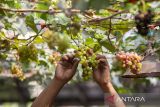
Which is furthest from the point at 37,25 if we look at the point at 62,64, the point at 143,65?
the point at 143,65

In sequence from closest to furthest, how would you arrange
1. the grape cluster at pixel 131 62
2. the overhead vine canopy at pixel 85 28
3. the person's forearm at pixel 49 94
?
the overhead vine canopy at pixel 85 28, the grape cluster at pixel 131 62, the person's forearm at pixel 49 94

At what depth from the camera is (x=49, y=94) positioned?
91.2 inches

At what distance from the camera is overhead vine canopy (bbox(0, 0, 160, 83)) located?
156 cm

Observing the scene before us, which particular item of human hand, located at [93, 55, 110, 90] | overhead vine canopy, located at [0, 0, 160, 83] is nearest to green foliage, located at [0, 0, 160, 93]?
overhead vine canopy, located at [0, 0, 160, 83]

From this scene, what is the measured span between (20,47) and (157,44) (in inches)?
28.1

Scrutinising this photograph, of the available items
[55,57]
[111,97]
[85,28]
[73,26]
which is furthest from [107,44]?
[55,57]

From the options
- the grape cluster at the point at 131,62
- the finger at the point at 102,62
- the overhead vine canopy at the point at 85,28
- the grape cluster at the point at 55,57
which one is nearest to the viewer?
the overhead vine canopy at the point at 85,28

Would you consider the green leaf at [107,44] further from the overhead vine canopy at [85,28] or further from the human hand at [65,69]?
the human hand at [65,69]

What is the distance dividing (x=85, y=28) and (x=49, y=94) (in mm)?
361

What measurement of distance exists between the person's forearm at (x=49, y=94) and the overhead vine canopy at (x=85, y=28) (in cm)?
14

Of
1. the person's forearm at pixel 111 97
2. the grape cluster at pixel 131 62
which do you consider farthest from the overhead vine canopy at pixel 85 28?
the person's forearm at pixel 111 97

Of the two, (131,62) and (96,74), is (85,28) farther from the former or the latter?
(131,62)

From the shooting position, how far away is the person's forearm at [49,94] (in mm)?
2281

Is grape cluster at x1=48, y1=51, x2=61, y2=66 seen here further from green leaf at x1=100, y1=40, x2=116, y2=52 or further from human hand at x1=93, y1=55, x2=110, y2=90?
human hand at x1=93, y1=55, x2=110, y2=90
